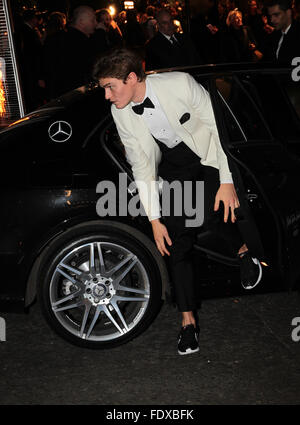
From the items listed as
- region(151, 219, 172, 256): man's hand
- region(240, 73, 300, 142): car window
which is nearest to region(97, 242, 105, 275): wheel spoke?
region(151, 219, 172, 256): man's hand

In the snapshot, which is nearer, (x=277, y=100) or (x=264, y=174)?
(x=264, y=174)

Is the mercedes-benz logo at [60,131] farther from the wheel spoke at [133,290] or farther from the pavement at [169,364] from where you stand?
the pavement at [169,364]

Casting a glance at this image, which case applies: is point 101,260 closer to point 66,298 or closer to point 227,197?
point 66,298

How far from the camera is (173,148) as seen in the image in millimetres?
3455

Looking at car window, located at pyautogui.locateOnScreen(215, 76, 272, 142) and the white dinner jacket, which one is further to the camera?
car window, located at pyautogui.locateOnScreen(215, 76, 272, 142)

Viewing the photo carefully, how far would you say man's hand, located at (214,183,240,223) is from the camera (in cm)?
342

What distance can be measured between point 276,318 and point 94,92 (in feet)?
6.01

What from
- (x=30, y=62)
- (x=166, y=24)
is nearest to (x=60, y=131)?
(x=30, y=62)

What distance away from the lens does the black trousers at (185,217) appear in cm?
349

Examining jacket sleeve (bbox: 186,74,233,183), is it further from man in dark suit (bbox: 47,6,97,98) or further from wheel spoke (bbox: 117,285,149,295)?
man in dark suit (bbox: 47,6,97,98)

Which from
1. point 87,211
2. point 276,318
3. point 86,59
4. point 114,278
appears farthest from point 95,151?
point 86,59

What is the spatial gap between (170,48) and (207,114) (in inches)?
216

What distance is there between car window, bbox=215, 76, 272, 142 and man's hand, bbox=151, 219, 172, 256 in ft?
2.13
